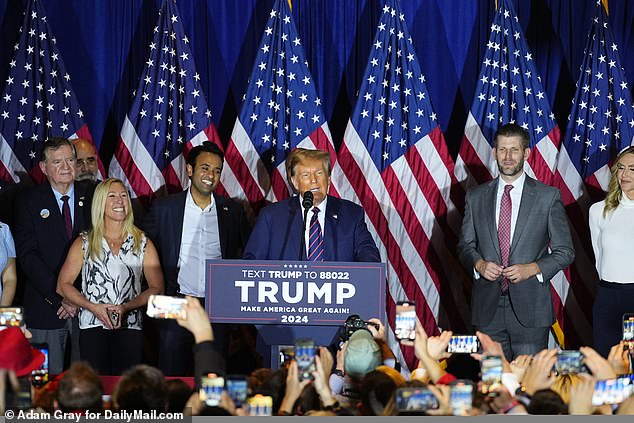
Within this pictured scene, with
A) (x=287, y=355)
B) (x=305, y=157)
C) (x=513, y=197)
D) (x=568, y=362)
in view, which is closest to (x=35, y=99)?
(x=305, y=157)

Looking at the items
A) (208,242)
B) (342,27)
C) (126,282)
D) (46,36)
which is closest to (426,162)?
(342,27)

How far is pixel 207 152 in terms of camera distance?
6496 millimetres

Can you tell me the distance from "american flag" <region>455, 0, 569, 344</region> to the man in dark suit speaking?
1832 mm

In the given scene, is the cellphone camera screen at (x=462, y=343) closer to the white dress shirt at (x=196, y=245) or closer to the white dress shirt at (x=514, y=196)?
the white dress shirt at (x=514, y=196)

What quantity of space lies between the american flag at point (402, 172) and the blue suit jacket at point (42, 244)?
2.04 meters

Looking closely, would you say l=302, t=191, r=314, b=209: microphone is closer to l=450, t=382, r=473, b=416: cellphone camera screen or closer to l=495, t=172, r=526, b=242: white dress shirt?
l=450, t=382, r=473, b=416: cellphone camera screen

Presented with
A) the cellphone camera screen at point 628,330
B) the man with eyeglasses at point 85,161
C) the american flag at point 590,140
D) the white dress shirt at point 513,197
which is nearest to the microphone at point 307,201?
the cellphone camera screen at point 628,330

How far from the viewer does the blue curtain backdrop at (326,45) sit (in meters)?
7.72

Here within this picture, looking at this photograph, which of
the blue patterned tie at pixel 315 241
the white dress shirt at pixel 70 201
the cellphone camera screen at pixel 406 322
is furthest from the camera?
the white dress shirt at pixel 70 201

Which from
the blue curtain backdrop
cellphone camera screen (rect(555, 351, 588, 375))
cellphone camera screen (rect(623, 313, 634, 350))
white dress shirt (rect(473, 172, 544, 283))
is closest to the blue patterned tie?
white dress shirt (rect(473, 172, 544, 283))

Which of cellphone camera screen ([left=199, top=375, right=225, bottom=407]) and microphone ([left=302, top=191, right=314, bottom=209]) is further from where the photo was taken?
microphone ([left=302, top=191, right=314, bottom=209])

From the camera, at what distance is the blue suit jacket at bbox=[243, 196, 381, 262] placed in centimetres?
555

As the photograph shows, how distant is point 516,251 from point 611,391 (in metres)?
2.67

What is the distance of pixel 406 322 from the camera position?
4406mm
